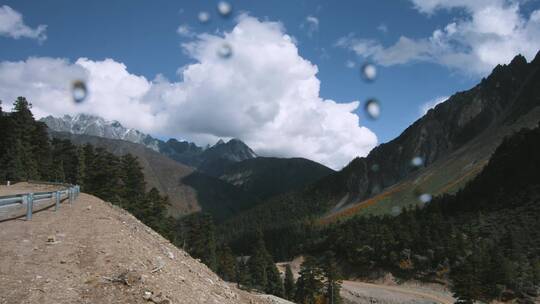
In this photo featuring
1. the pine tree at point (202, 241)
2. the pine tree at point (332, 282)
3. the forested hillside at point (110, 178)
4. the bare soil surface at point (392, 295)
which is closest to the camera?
the forested hillside at point (110, 178)

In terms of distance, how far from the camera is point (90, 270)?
12.9m

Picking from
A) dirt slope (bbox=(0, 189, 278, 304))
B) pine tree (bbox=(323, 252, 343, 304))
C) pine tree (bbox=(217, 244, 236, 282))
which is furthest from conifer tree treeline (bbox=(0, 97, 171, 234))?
dirt slope (bbox=(0, 189, 278, 304))

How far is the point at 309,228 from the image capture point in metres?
199

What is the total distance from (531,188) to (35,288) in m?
136

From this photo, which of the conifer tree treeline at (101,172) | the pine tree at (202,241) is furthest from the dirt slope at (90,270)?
the pine tree at (202,241)

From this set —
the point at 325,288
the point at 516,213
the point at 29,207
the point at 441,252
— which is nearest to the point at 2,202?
the point at 29,207

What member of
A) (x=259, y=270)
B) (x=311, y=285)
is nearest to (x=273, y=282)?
(x=259, y=270)

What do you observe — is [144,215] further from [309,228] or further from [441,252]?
[309,228]

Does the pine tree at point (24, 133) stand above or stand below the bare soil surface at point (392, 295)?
above

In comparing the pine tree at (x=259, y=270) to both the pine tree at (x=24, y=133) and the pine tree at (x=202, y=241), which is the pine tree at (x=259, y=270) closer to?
the pine tree at (x=202, y=241)

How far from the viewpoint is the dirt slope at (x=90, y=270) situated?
37.6ft

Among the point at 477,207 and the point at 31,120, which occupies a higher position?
the point at 31,120

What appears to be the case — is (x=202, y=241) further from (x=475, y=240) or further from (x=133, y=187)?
(x=475, y=240)

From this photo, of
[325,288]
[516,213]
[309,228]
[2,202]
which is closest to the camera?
[2,202]
